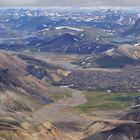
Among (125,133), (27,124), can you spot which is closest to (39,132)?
(27,124)

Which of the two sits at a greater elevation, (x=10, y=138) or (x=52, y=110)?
(x=10, y=138)

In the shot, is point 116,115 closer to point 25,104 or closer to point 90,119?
point 90,119

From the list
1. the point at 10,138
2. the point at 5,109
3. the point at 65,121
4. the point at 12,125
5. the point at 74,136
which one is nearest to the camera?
the point at 10,138

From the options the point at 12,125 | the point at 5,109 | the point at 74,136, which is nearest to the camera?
the point at 12,125

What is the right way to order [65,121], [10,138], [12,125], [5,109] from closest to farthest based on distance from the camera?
[10,138], [12,125], [65,121], [5,109]

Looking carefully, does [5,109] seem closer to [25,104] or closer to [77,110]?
[25,104]

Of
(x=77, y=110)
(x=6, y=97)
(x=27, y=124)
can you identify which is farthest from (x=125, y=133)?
(x=6, y=97)

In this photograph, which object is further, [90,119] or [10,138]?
[90,119]

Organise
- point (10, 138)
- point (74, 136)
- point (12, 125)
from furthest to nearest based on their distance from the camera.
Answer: point (74, 136) < point (12, 125) < point (10, 138)

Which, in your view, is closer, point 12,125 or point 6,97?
point 12,125
